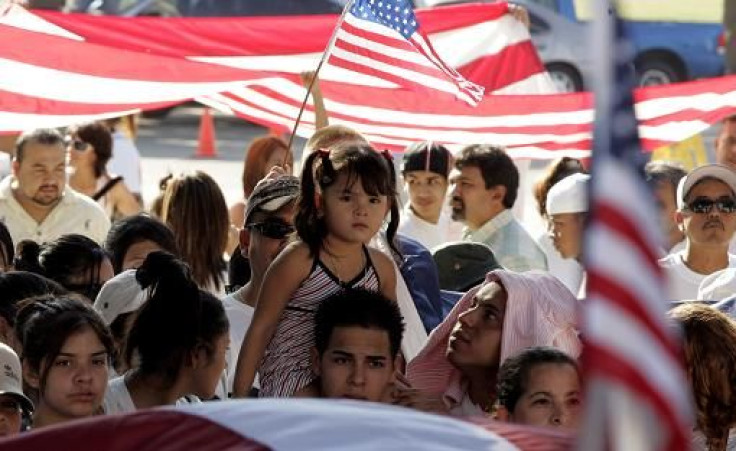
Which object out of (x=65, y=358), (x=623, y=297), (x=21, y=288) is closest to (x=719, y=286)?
(x=21, y=288)

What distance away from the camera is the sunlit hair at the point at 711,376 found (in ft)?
16.9

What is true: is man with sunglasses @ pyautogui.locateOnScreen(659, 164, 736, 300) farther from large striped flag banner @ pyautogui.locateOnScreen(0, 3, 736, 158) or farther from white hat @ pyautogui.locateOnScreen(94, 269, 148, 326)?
white hat @ pyautogui.locateOnScreen(94, 269, 148, 326)

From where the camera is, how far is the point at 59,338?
5.17 metres

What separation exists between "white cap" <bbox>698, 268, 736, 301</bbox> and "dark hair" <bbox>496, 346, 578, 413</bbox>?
2266mm

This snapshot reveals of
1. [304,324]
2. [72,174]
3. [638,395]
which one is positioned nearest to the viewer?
[638,395]

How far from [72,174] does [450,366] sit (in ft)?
17.7

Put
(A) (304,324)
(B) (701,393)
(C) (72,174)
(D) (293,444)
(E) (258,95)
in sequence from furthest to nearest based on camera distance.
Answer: (C) (72,174) < (E) (258,95) < (A) (304,324) < (B) (701,393) < (D) (293,444)

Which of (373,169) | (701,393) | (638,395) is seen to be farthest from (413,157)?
(638,395)

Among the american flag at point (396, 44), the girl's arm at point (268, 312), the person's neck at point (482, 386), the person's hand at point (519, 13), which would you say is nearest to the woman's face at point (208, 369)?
the girl's arm at point (268, 312)

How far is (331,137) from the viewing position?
6305 millimetres

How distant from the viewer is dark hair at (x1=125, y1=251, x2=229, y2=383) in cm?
533

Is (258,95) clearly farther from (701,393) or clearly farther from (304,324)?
(701,393)

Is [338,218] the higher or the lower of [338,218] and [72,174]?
the lower

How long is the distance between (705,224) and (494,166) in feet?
3.78
